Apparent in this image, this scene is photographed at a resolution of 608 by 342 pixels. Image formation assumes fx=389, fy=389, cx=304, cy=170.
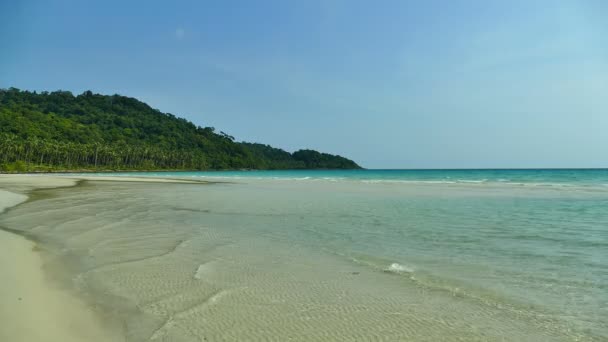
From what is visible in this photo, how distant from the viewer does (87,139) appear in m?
135

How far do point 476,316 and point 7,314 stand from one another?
18.5ft

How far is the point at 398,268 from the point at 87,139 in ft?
491

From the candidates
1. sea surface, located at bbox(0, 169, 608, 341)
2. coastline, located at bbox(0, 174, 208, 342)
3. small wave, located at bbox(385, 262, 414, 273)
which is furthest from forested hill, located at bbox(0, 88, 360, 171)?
small wave, located at bbox(385, 262, 414, 273)

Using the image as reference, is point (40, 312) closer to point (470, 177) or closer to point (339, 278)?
point (339, 278)

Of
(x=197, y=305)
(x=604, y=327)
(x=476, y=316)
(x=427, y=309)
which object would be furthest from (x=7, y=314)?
(x=604, y=327)

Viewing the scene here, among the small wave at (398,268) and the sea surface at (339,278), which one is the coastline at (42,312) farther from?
the small wave at (398,268)

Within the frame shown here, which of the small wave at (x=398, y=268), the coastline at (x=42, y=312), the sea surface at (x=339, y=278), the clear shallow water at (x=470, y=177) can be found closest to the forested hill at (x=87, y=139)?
the clear shallow water at (x=470, y=177)

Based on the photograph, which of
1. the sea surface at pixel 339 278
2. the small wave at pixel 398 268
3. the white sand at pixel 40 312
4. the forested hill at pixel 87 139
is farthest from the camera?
the forested hill at pixel 87 139

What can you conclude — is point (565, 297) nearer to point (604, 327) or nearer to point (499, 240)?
point (604, 327)

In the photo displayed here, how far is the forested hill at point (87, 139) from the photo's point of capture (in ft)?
342

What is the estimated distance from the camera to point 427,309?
4.98 meters

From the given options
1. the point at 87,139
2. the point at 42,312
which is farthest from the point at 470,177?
the point at 87,139

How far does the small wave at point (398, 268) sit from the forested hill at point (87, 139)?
101453mm

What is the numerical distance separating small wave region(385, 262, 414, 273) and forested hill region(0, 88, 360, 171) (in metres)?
101
